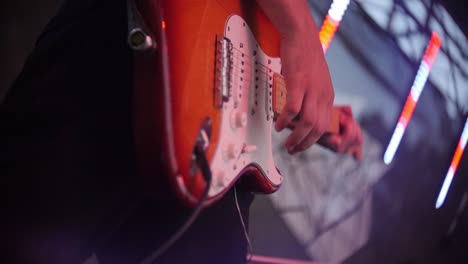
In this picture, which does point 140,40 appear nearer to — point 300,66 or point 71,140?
point 71,140

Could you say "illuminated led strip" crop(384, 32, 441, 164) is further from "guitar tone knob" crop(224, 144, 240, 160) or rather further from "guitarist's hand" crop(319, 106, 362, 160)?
"guitar tone knob" crop(224, 144, 240, 160)

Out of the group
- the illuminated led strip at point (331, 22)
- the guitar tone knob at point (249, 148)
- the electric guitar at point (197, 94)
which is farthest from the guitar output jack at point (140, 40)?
the illuminated led strip at point (331, 22)

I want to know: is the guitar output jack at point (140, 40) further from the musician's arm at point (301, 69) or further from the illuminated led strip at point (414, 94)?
the illuminated led strip at point (414, 94)

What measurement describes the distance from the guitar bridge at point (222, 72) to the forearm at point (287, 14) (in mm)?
137

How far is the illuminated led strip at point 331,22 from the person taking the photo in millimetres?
1862

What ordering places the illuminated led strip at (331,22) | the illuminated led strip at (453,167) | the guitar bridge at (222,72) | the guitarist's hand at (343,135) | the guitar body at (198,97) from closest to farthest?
the guitar body at (198,97) → the guitar bridge at (222,72) → the guitarist's hand at (343,135) → the illuminated led strip at (331,22) → the illuminated led strip at (453,167)

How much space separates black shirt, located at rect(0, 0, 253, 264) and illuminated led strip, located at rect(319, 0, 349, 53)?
5.08ft

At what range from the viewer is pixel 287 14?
0.63 meters

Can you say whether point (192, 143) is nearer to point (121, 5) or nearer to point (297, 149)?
point (121, 5)

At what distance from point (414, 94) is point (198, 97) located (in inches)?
89.7

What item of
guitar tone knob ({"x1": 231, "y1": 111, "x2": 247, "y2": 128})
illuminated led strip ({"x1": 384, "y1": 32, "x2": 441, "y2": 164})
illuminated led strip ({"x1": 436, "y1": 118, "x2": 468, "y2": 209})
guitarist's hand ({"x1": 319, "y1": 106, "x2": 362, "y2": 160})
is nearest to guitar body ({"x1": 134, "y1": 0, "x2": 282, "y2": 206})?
guitar tone knob ({"x1": 231, "y1": 111, "x2": 247, "y2": 128})

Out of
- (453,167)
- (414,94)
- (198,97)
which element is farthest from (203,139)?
(453,167)

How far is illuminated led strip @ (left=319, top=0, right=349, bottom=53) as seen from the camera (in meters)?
1.86

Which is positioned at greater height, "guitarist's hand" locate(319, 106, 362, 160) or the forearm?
the forearm
